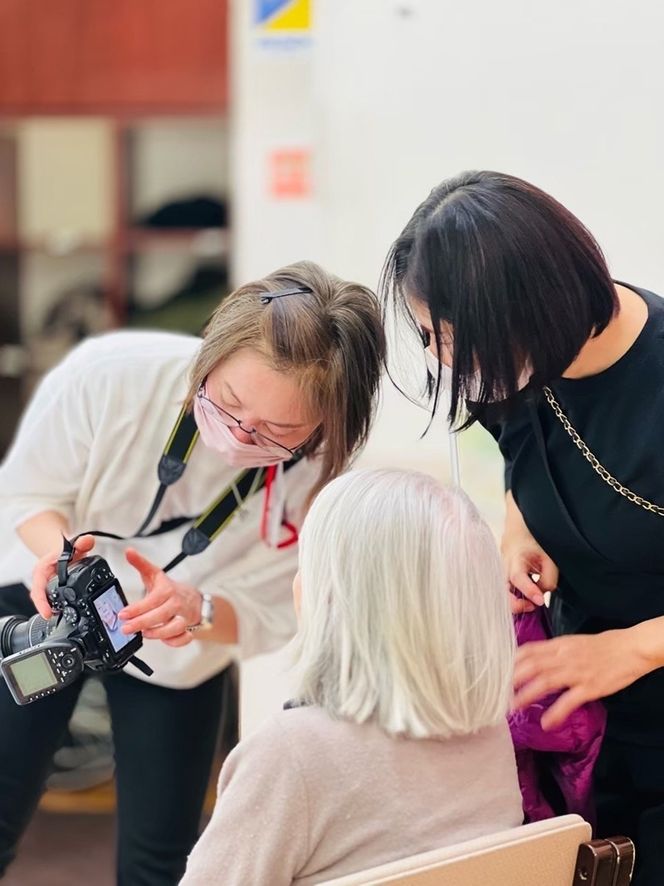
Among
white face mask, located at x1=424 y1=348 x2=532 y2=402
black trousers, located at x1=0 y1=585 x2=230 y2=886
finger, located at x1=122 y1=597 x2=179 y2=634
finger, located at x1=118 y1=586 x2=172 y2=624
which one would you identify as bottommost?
black trousers, located at x1=0 y1=585 x2=230 y2=886

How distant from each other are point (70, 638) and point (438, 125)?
1.66 meters

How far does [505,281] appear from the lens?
1.25m

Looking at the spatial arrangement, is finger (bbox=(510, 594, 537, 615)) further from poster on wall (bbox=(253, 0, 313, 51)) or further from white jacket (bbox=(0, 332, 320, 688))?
poster on wall (bbox=(253, 0, 313, 51))

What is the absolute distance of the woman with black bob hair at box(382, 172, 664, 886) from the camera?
1.26 metres

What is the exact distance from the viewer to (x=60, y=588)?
59.4 inches

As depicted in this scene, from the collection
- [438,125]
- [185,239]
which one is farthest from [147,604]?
[185,239]

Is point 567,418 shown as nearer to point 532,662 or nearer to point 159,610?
point 532,662

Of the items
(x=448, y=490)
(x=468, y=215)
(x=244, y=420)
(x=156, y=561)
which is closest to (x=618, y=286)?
(x=468, y=215)

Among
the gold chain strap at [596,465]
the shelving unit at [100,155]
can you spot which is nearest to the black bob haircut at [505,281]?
the gold chain strap at [596,465]

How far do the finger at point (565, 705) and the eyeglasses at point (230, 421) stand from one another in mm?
493

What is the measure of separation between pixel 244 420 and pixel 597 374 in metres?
Result: 0.47

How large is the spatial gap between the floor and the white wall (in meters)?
0.68

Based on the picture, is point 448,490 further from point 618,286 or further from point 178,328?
point 178,328

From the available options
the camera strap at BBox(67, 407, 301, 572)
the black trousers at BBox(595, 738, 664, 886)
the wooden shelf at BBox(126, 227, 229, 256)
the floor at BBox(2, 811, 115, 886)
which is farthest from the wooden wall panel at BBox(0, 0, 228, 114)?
the black trousers at BBox(595, 738, 664, 886)
